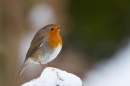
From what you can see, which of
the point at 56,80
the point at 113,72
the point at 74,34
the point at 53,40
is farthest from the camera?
the point at 74,34

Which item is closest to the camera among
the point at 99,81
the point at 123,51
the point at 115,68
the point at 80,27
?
the point at 99,81

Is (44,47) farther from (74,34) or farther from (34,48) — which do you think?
(74,34)

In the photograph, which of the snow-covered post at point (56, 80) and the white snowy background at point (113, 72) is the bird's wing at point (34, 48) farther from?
the white snowy background at point (113, 72)

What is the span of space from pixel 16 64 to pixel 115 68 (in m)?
2.16

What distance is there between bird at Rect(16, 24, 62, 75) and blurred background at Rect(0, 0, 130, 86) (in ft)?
13.6

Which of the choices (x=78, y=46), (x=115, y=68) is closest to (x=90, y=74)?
(x=115, y=68)

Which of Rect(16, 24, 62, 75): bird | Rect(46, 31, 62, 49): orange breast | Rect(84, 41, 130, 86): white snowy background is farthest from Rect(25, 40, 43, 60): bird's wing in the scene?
Rect(84, 41, 130, 86): white snowy background

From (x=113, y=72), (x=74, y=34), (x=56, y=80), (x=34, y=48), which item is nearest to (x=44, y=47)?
(x=34, y=48)

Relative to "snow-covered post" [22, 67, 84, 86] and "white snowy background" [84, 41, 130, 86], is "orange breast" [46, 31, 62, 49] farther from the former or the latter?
"white snowy background" [84, 41, 130, 86]

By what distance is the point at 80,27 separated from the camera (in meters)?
10.5

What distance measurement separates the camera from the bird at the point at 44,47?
15.5ft

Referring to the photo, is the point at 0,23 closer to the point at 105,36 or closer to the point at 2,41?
the point at 2,41

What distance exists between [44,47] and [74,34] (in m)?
5.61

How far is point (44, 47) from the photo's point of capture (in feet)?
15.9
